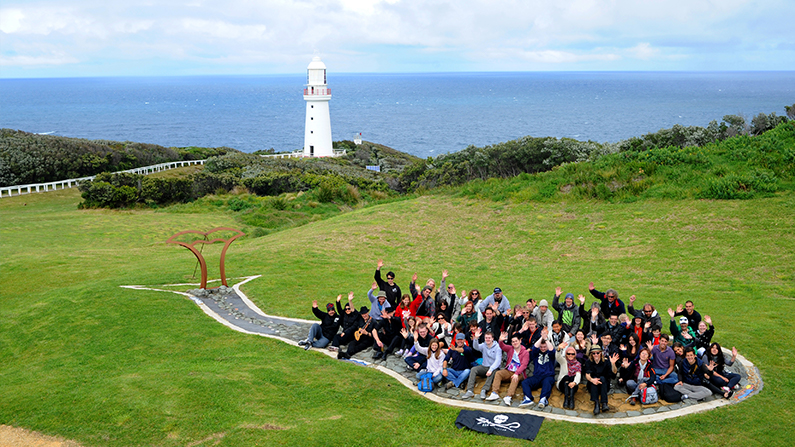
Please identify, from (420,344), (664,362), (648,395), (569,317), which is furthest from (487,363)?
(664,362)

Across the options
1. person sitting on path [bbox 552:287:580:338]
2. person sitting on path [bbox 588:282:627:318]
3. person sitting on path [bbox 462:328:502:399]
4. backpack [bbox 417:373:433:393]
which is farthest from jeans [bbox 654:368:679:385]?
backpack [bbox 417:373:433:393]

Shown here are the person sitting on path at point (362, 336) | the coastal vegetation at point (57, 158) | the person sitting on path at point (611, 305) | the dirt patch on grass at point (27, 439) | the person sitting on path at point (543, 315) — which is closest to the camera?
the dirt patch on grass at point (27, 439)

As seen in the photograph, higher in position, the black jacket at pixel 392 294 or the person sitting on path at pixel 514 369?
the black jacket at pixel 392 294

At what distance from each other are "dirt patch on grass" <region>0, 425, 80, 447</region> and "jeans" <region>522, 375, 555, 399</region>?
7.57 metres

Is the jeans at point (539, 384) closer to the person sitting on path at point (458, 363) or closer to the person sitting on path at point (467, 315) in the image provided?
the person sitting on path at point (458, 363)

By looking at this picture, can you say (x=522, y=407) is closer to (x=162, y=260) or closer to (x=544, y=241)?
(x=544, y=241)

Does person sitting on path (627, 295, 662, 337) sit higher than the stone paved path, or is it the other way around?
person sitting on path (627, 295, 662, 337)

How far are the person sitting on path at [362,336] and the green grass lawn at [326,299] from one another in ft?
2.27

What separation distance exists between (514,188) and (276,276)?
13.9 m

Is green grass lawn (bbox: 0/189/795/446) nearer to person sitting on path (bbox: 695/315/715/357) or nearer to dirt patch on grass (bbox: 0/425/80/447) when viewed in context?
dirt patch on grass (bbox: 0/425/80/447)

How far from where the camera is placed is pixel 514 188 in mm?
28031

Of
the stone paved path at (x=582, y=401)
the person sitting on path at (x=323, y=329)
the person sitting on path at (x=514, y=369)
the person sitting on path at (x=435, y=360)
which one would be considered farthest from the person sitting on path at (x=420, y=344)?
the person sitting on path at (x=323, y=329)

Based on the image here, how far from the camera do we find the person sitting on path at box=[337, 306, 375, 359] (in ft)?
41.5

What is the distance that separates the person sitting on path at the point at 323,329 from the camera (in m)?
13.1
